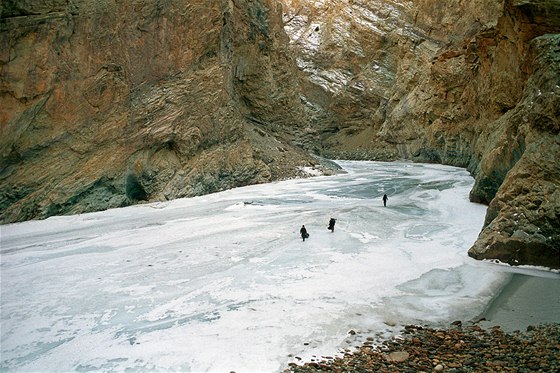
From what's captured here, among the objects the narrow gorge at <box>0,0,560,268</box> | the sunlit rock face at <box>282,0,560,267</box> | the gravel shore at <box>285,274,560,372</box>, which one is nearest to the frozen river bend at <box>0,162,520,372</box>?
the gravel shore at <box>285,274,560,372</box>

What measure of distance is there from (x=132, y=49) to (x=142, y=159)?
4.30 meters

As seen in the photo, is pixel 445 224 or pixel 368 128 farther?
pixel 368 128

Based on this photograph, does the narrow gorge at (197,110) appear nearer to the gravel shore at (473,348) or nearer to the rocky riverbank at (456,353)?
the gravel shore at (473,348)

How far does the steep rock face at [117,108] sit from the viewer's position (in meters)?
14.7

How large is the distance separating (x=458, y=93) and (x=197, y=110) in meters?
22.9

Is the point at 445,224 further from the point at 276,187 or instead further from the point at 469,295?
the point at 276,187

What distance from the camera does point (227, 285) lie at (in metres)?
7.31

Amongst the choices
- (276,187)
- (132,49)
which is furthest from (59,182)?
(276,187)

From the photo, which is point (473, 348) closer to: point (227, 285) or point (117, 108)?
point (227, 285)

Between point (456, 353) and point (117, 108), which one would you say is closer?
point (456, 353)

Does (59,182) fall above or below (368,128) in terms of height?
below

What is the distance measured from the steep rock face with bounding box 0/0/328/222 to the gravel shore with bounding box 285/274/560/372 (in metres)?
12.8

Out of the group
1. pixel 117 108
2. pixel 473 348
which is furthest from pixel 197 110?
pixel 473 348

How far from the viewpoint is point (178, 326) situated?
5754 mm
